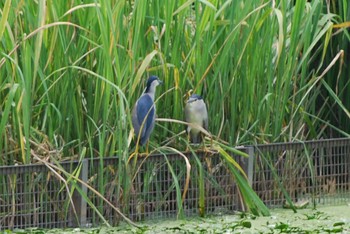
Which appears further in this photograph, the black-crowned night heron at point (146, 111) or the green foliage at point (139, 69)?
the black-crowned night heron at point (146, 111)

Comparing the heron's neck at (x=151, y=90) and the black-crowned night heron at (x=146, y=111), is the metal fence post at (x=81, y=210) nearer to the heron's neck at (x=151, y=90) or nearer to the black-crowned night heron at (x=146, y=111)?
the black-crowned night heron at (x=146, y=111)

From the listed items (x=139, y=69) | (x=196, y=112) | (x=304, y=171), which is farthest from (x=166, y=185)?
(x=304, y=171)

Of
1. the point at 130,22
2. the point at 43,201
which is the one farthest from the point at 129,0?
the point at 43,201

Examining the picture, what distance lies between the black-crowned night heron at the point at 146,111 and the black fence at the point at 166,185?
0.53 feet

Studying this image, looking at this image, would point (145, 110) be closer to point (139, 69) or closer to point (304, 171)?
point (139, 69)

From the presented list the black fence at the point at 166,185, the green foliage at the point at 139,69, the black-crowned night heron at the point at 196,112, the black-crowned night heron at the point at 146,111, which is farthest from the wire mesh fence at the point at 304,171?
the black-crowned night heron at the point at 146,111

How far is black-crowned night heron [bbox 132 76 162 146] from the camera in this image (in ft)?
21.5

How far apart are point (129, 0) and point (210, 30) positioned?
46cm

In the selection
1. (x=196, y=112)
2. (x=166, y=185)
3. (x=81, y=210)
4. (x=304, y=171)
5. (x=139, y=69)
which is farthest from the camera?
(x=304, y=171)

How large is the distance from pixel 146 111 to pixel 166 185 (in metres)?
0.52

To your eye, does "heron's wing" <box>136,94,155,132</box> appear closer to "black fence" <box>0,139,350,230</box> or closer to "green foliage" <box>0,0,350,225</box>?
"green foliage" <box>0,0,350,225</box>

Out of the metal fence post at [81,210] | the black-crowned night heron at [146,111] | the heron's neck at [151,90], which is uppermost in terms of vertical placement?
the heron's neck at [151,90]

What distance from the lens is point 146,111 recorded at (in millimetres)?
6551

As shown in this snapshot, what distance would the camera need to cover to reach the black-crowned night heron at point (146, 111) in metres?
6.54
